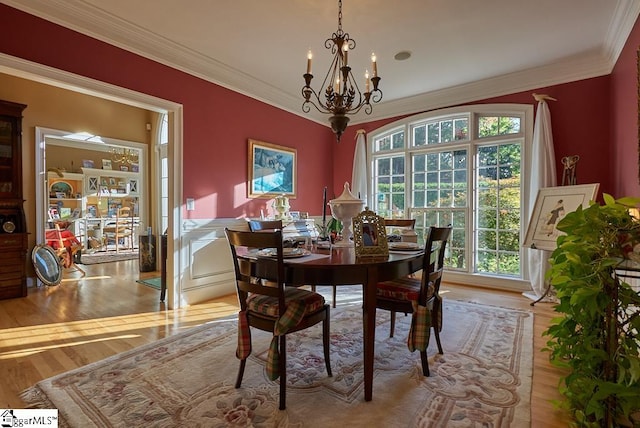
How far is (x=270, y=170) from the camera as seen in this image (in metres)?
4.47

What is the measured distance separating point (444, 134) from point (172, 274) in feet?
13.4

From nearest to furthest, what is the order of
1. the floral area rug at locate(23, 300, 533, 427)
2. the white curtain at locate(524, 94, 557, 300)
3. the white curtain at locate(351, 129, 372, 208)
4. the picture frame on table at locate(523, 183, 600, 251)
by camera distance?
the floral area rug at locate(23, 300, 533, 427)
the picture frame on table at locate(523, 183, 600, 251)
the white curtain at locate(524, 94, 557, 300)
the white curtain at locate(351, 129, 372, 208)

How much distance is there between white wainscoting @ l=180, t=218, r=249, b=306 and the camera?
3506 mm

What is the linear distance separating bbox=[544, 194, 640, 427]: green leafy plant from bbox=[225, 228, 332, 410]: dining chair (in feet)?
4.12

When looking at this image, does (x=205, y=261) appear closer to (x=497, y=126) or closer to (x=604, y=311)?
(x=604, y=311)

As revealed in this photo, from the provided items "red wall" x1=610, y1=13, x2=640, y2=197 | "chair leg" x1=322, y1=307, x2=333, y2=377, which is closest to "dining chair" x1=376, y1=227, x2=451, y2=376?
"chair leg" x1=322, y1=307, x2=333, y2=377

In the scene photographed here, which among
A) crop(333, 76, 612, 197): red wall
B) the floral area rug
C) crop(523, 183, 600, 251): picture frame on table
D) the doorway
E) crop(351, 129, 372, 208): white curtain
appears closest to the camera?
the floral area rug

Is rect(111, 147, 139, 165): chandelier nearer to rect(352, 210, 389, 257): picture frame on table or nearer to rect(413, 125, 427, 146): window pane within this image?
rect(413, 125, 427, 146): window pane

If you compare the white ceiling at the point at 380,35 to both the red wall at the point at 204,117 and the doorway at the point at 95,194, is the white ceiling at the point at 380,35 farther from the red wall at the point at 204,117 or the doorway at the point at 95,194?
the doorway at the point at 95,194

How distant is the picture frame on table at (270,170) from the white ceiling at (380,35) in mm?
753

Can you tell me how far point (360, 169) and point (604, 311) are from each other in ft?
13.6

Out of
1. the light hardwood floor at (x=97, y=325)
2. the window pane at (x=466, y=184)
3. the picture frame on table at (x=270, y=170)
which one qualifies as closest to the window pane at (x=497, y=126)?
the window pane at (x=466, y=184)

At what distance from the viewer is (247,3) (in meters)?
2.52

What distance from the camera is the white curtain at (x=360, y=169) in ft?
17.2
